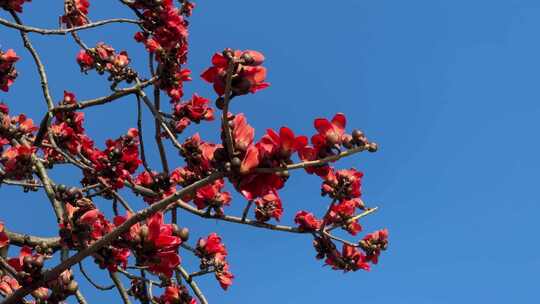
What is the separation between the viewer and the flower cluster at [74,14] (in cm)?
474

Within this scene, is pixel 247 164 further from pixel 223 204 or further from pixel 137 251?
pixel 223 204

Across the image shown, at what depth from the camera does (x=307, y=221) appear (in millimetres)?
3271

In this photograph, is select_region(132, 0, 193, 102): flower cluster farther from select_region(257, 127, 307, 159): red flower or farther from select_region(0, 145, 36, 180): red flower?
select_region(257, 127, 307, 159): red flower

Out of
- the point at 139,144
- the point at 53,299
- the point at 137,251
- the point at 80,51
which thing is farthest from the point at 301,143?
the point at 80,51

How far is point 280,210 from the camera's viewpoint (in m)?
3.44

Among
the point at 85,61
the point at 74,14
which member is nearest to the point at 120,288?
the point at 85,61

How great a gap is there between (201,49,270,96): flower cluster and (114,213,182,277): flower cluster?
0.69 m

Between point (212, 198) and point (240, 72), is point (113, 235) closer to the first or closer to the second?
point (240, 72)

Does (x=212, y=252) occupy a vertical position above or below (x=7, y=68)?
below

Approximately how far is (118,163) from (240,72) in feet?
5.95

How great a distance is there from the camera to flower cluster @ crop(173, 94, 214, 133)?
4.15 m

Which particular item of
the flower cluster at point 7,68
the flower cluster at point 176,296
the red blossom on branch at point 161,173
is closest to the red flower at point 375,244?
the red blossom on branch at point 161,173

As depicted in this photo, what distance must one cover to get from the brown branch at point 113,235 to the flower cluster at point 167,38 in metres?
2.02

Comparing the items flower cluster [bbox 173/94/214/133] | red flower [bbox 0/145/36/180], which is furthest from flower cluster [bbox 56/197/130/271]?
flower cluster [bbox 173/94/214/133]
